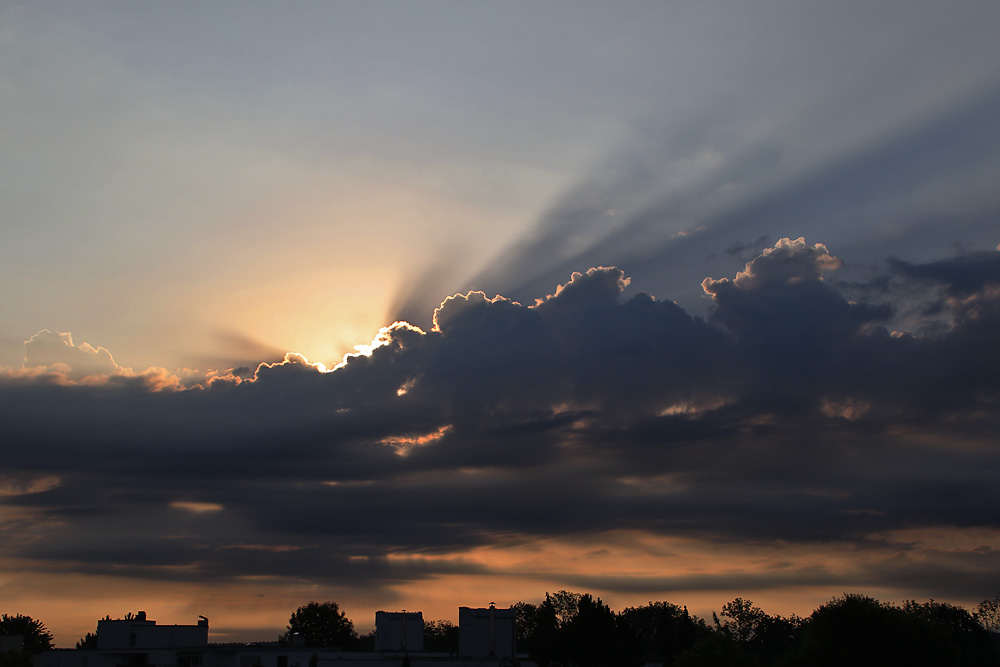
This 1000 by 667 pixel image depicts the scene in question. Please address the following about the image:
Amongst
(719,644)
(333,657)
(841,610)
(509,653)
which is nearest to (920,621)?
(841,610)

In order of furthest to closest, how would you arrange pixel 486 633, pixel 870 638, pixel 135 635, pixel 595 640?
1. pixel 135 635
2. pixel 486 633
3. pixel 595 640
4. pixel 870 638

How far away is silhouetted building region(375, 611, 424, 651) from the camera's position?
408ft

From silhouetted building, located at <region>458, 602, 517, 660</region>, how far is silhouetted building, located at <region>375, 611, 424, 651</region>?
7.01 m

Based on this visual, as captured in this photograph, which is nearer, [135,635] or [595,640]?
[595,640]

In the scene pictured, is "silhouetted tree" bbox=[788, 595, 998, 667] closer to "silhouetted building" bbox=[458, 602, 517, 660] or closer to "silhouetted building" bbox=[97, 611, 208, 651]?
"silhouetted building" bbox=[458, 602, 517, 660]

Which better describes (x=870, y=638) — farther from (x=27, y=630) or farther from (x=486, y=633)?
(x=27, y=630)

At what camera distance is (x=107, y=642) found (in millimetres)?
131875

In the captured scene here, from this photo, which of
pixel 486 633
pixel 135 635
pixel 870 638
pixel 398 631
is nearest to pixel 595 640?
pixel 486 633

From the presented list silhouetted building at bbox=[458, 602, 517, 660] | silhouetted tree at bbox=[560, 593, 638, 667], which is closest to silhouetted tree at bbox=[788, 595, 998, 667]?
silhouetted tree at bbox=[560, 593, 638, 667]

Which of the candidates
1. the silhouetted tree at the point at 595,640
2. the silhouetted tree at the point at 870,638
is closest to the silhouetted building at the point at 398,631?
the silhouetted tree at the point at 595,640

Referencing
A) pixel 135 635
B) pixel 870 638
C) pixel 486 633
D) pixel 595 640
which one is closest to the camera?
pixel 870 638

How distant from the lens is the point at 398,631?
125 m

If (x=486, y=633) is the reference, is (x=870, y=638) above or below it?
below

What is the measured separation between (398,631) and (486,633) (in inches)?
514
